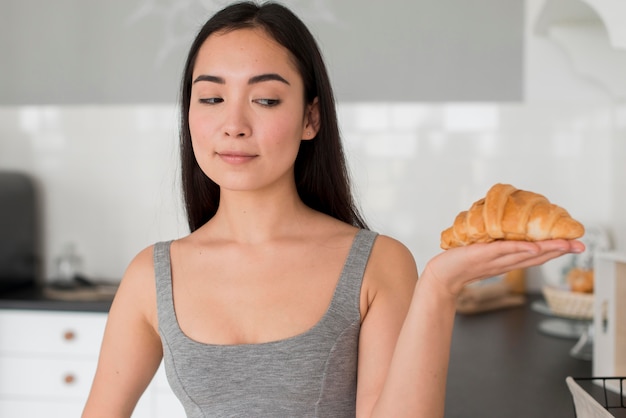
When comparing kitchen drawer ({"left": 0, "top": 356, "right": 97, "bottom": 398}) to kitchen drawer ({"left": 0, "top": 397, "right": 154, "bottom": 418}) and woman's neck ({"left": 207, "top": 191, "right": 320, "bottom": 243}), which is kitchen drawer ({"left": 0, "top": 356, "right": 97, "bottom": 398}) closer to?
kitchen drawer ({"left": 0, "top": 397, "right": 154, "bottom": 418})

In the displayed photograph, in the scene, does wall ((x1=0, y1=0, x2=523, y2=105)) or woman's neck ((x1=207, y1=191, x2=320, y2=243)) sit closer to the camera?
woman's neck ((x1=207, y1=191, x2=320, y2=243))

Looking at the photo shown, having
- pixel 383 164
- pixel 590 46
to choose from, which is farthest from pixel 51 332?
pixel 590 46

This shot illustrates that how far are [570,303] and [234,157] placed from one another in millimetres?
1331

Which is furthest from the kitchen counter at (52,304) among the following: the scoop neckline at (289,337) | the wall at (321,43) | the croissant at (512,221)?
the croissant at (512,221)

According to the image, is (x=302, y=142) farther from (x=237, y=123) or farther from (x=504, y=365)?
(x=504, y=365)

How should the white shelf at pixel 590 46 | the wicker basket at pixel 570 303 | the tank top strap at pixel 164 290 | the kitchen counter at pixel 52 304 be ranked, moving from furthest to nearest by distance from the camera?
the kitchen counter at pixel 52 304, the white shelf at pixel 590 46, the wicker basket at pixel 570 303, the tank top strap at pixel 164 290

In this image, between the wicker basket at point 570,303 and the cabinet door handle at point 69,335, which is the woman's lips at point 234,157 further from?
the cabinet door handle at point 69,335

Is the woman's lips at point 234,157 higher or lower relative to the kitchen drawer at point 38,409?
higher

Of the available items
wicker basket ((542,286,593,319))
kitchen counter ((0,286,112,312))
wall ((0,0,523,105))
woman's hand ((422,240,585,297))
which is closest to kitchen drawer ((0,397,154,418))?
kitchen counter ((0,286,112,312))

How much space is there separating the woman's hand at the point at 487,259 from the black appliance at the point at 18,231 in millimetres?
2174

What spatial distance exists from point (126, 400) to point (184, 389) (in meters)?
0.11

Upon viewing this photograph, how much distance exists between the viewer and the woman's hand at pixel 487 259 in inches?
30.5

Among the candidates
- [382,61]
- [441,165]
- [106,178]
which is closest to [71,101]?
[106,178]

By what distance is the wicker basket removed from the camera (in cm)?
205
